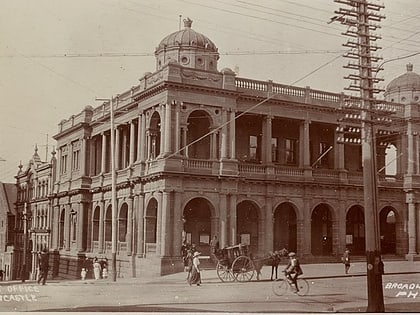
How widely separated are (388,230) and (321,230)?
4.47 m

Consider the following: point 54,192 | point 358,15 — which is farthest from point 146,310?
point 54,192

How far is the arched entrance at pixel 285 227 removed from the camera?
3335cm

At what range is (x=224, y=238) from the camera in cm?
2981

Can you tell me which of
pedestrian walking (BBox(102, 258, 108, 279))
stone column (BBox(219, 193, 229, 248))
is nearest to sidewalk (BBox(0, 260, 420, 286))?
stone column (BBox(219, 193, 229, 248))

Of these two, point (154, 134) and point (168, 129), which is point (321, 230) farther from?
point (168, 129)

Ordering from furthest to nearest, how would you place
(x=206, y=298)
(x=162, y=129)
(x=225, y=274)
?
1. (x=162, y=129)
2. (x=225, y=274)
3. (x=206, y=298)

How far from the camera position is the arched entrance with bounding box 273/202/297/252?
109ft

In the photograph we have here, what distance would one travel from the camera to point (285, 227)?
3381 cm

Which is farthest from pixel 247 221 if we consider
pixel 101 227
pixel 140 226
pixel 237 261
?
pixel 101 227

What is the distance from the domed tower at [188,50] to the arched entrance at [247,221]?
8.93 meters

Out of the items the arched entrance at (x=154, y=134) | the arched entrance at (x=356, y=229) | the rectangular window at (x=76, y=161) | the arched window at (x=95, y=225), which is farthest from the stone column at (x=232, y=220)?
the rectangular window at (x=76, y=161)

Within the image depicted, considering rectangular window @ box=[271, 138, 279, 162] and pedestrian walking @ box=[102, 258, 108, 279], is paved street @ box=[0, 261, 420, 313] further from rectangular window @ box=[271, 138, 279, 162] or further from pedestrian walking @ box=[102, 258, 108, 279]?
rectangular window @ box=[271, 138, 279, 162]

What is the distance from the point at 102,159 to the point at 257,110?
1170 centimetres

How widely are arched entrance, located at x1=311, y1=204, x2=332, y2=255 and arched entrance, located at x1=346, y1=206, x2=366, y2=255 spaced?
1210 mm
